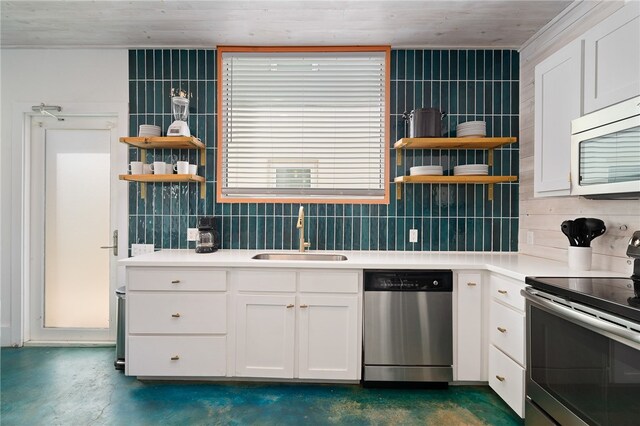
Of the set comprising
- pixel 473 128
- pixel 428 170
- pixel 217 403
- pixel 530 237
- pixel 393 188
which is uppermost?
pixel 473 128

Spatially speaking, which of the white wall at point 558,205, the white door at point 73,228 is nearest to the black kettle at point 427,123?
the white wall at point 558,205

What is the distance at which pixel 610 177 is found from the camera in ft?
5.16

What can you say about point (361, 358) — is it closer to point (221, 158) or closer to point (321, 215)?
point (321, 215)

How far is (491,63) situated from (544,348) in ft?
7.56

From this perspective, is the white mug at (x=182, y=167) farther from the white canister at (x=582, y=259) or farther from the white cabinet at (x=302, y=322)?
the white canister at (x=582, y=259)

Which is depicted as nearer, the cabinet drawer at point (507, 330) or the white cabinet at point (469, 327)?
the cabinet drawer at point (507, 330)

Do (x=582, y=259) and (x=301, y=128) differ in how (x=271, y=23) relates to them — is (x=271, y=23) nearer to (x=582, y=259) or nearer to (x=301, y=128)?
(x=301, y=128)

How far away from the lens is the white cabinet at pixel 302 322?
229cm

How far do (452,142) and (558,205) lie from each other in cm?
83

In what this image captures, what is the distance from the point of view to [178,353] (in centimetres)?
232

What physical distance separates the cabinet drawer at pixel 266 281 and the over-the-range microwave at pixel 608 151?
1.71 meters

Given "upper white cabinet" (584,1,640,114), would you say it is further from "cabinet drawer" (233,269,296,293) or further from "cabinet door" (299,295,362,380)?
"cabinet drawer" (233,269,296,293)

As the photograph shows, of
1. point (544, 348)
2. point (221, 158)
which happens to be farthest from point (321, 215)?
point (544, 348)

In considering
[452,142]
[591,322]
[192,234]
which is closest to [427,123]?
[452,142]
